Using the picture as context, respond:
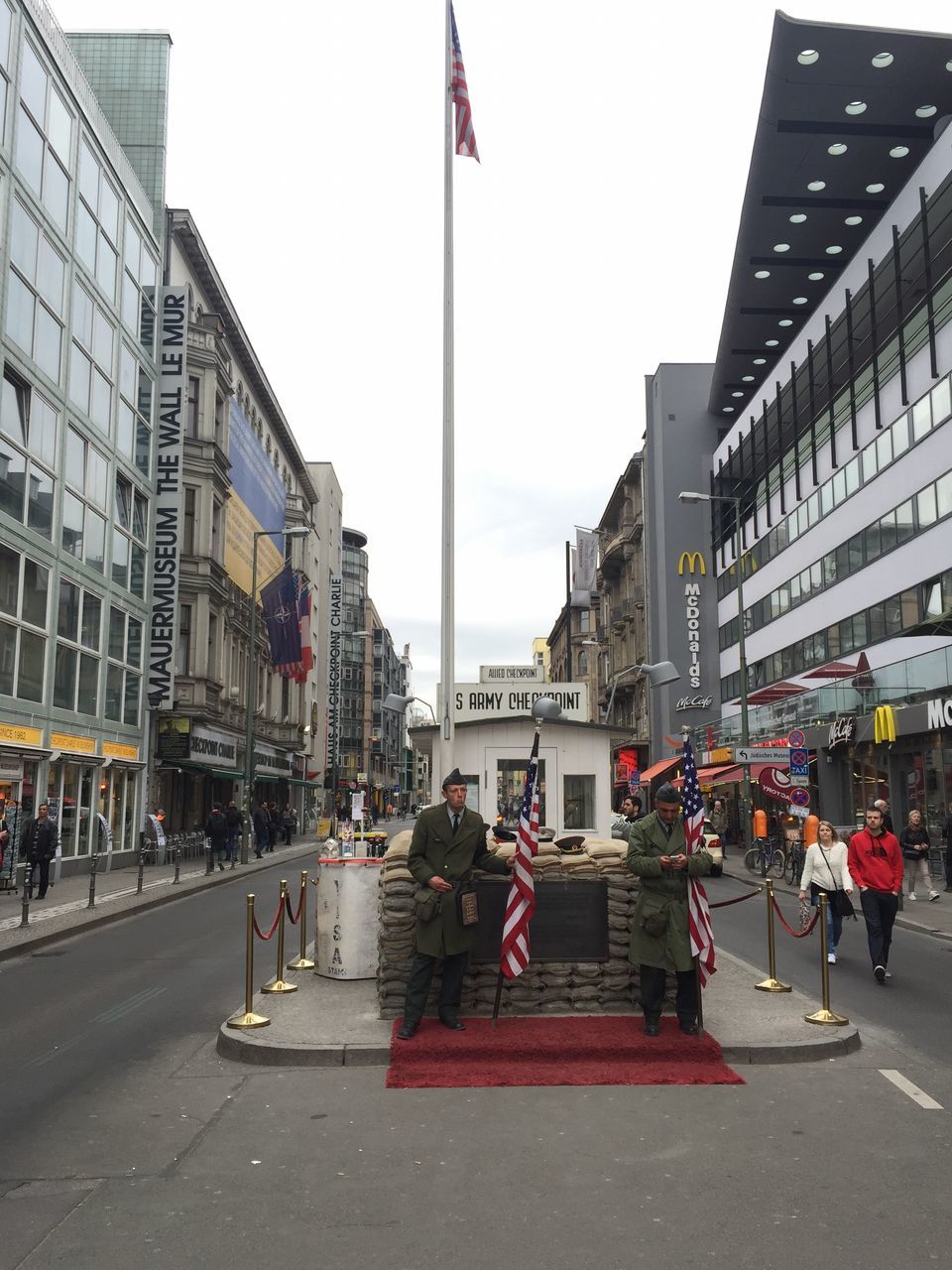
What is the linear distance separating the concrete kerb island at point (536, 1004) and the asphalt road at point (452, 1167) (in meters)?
0.20

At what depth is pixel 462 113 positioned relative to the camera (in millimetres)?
16047

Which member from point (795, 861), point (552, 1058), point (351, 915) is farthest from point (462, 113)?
point (795, 861)

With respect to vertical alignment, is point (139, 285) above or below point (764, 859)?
above

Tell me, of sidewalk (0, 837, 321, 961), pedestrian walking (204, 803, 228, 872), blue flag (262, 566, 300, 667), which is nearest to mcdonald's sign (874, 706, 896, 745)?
sidewalk (0, 837, 321, 961)

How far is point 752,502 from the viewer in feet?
169

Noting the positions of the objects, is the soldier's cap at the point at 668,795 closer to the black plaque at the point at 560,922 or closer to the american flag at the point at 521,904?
→ the american flag at the point at 521,904

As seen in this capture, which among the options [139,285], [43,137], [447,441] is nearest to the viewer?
[447,441]

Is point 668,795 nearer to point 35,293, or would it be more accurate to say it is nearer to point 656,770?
point 35,293

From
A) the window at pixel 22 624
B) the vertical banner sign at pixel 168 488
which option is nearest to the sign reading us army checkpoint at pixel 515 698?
the window at pixel 22 624

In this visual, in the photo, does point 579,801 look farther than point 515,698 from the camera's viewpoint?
No

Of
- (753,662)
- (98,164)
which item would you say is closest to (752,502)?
(753,662)

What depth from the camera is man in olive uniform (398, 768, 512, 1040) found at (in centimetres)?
827

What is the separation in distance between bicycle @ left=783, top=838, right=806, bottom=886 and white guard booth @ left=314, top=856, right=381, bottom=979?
57.5 ft

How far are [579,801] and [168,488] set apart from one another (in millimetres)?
25100
